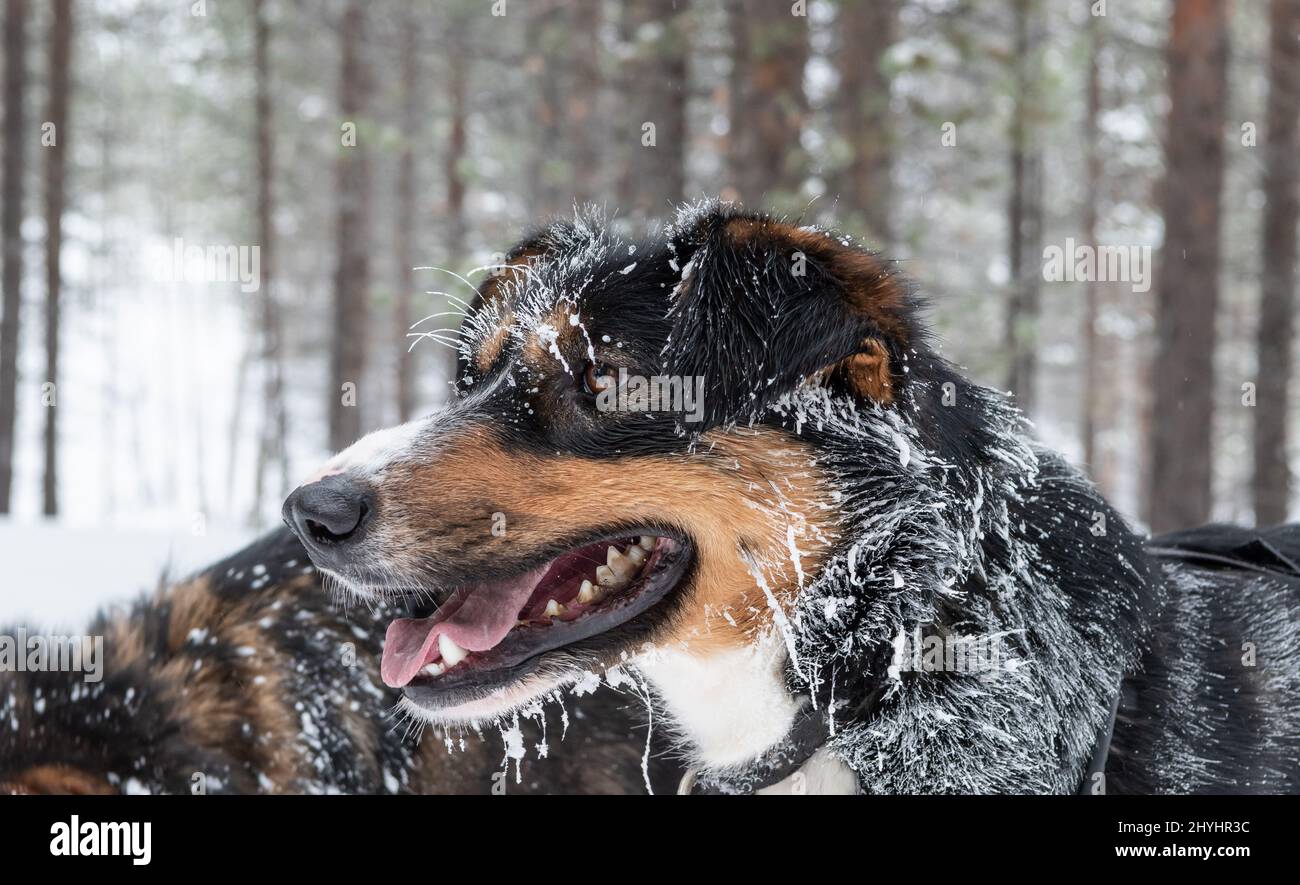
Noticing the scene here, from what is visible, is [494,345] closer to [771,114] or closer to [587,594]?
[587,594]

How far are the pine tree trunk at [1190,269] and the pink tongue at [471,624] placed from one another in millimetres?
10413

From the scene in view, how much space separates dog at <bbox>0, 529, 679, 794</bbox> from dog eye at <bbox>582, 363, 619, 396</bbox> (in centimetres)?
118

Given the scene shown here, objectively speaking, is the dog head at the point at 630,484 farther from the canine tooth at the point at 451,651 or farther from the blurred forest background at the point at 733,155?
the blurred forest background at the point at 733,155

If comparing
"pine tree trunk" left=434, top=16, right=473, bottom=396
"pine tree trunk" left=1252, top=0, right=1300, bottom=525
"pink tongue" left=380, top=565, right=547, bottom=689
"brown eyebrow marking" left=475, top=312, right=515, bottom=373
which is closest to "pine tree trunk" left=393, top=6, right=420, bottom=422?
"pine tree trunk" left=434, top=16, right=473, bottom=396

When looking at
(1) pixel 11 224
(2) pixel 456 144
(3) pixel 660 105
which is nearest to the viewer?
(3) pixel 660 105

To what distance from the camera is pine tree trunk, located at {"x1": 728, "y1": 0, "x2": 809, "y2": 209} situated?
31.1 feet

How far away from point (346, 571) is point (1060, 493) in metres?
1.96

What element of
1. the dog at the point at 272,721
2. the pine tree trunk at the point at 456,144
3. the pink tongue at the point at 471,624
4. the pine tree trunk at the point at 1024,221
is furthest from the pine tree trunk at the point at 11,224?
the pink tongue at the point at 471,624

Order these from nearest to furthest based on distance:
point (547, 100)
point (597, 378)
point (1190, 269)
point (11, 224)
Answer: point (597, 378)
point (1190, 269)
point (547, 100)
point (11, 224)

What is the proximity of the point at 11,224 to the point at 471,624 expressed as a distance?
1747 cm

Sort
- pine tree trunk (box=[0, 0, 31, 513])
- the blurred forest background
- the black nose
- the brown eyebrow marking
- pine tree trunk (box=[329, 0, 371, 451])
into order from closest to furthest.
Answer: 1. the black nose
2. the brown eyebrow marking
3. the blurred forest background
4. pine tree trunk (box=[329, 0, 371, 451])
5. pine tree trunk (box=[0, 0, 31, 513])

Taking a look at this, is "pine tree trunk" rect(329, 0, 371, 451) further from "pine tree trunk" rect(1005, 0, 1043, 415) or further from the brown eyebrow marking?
the brown eyebrow marking

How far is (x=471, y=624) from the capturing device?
290 cm

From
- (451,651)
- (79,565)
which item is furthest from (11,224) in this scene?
(451,651)
